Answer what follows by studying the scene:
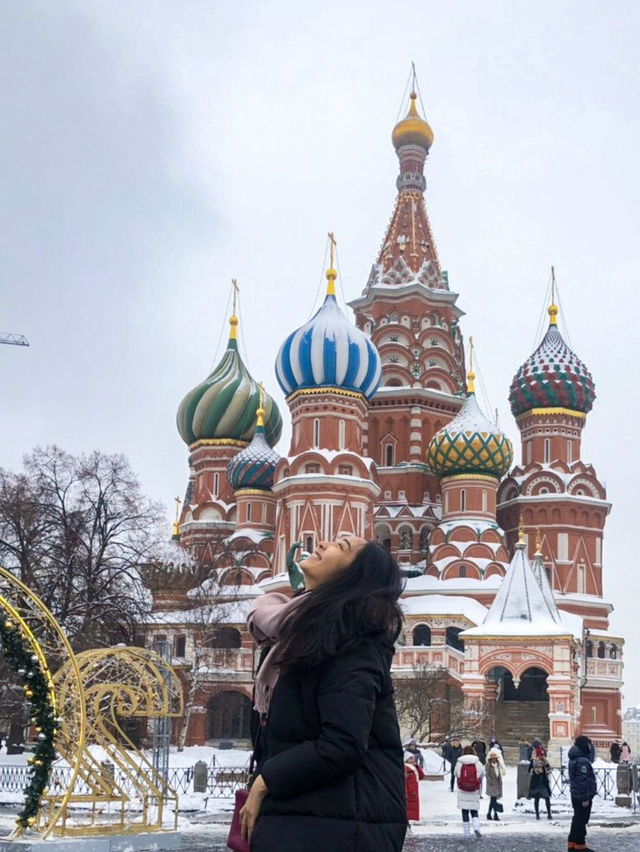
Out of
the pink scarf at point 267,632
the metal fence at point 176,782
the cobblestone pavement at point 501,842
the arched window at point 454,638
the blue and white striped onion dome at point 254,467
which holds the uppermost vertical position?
the blue and white striped onion dome at point 254,467

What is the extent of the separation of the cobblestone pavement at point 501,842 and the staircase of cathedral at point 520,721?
67.1 feet

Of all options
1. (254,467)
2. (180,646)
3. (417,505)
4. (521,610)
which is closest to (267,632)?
(521,610)

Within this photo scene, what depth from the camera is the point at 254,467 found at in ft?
162

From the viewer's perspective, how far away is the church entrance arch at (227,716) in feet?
141

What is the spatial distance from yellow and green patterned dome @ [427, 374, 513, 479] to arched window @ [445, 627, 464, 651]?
6549mm

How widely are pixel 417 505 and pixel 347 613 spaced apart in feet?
147

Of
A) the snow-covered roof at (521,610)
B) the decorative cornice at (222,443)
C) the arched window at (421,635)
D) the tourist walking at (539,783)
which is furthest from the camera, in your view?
the decorative cornice at (222,443)

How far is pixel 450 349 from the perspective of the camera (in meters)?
52.2

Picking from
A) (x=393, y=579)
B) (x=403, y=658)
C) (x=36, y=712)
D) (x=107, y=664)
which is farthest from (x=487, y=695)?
(x=393, y=579)

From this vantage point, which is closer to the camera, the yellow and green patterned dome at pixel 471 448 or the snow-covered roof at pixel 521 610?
the snow-covered roof at pixel 521 610

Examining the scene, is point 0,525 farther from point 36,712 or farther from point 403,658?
point 36,712

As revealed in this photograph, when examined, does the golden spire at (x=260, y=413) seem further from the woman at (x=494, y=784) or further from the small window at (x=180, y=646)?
the woman at (x=494, y=784)

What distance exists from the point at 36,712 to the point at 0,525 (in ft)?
69.7

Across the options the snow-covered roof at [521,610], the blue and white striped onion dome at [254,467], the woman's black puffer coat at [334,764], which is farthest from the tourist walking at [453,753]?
the woman's black puffer coat at [334,764]
